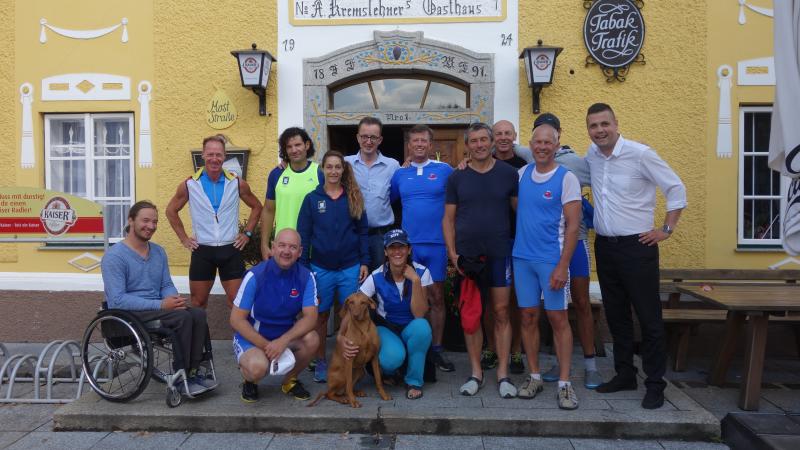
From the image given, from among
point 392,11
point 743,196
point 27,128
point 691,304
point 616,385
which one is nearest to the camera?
point 616,385

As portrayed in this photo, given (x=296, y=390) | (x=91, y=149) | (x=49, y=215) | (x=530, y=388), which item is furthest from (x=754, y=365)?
(x=91, y=149)

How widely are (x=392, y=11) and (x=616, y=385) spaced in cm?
440

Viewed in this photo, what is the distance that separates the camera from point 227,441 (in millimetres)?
4059

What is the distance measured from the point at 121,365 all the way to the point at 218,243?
4.06 ft

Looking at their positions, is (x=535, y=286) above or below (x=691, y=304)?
above

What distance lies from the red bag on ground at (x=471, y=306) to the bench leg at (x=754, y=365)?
2034 mm

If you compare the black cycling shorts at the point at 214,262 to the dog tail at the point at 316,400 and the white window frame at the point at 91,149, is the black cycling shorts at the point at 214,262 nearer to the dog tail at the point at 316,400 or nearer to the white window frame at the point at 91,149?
the dog tail at the point at 316,400

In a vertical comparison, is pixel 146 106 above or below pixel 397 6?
below

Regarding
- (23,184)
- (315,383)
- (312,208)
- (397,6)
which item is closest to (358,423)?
(315,383)

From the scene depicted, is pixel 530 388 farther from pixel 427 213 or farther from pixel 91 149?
pixel 91 149

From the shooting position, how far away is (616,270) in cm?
447

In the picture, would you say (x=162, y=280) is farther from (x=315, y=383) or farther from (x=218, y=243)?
(x=315, y=383)

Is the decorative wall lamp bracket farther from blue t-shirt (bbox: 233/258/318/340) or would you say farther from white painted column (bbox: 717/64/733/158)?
white painted column (bbox: 717/64/733/158)

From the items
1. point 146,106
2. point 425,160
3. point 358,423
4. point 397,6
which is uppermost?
point 397,6
